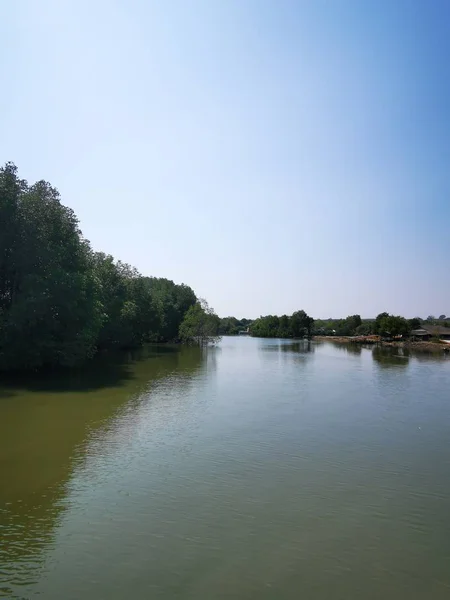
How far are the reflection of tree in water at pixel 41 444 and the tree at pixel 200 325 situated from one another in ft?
214

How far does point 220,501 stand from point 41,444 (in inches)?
331

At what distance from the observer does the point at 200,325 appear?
4067 inches

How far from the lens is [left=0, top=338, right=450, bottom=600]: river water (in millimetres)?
8219

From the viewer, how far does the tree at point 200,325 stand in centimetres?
10231

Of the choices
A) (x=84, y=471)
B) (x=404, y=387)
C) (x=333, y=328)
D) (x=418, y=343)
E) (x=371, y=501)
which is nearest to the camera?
(x=371, y=501)

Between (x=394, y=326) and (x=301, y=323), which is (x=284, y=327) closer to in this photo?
(x=301, y=323)

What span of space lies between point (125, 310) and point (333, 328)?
14623cm

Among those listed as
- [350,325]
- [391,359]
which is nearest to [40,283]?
[391,359]

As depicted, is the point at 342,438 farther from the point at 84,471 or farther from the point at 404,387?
the point at 404,387

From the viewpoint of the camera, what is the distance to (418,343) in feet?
324

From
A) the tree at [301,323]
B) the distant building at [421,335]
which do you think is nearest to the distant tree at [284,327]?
the tree at [301,323]

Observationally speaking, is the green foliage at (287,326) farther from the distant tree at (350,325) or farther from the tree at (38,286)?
the tree at (38,286)

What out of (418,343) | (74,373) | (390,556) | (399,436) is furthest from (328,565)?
(418,343)

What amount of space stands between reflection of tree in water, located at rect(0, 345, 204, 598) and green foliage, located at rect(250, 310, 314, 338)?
13241 cm
